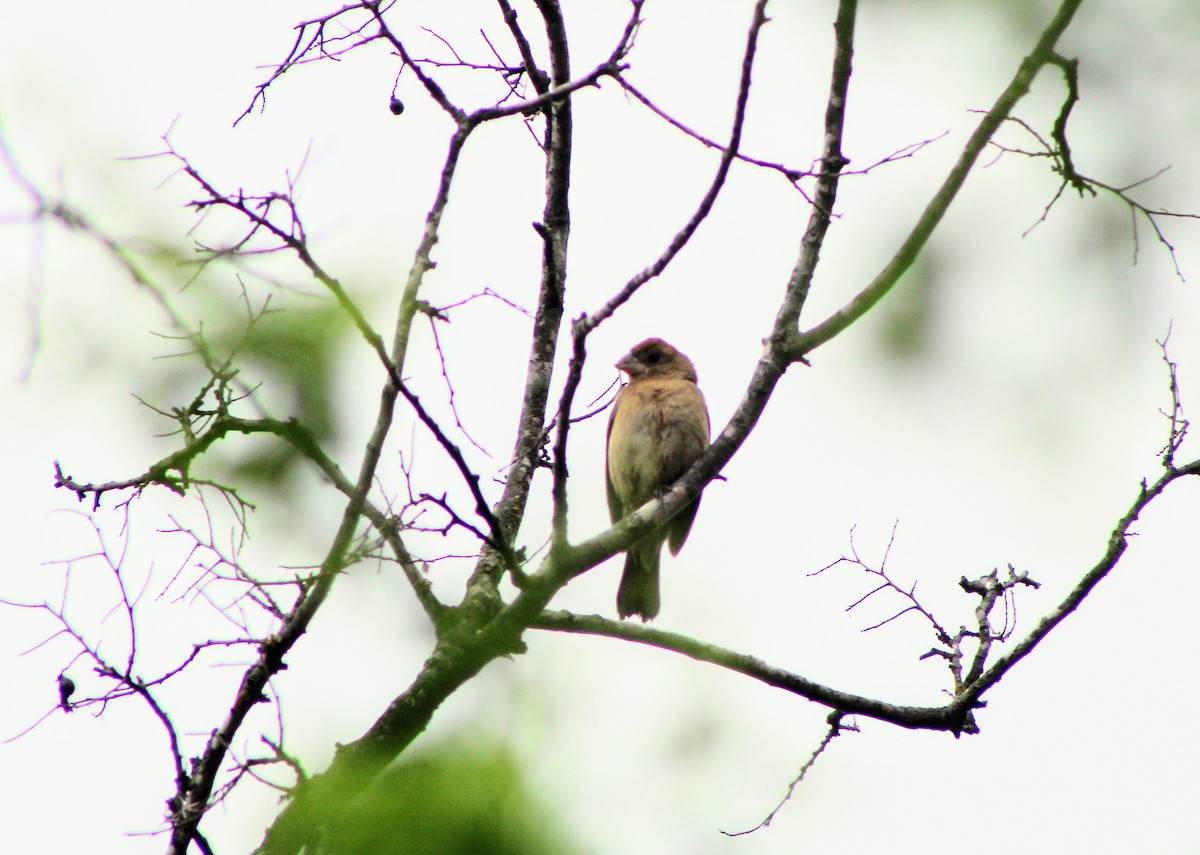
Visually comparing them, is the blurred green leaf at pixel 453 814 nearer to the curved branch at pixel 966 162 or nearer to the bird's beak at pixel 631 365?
the curved branch at pixel 966 162

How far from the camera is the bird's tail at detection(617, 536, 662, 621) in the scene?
8.34 m

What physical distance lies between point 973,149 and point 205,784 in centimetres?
366

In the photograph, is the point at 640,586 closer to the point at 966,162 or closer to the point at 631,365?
the point at 631,365

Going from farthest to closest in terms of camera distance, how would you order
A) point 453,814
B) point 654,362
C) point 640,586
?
1. point 654,362
2. point 640,586
3. point 453,814

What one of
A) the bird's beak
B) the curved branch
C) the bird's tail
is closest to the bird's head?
the bird's beak

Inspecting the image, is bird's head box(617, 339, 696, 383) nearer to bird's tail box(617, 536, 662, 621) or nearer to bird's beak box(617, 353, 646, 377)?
bird's beak box(617, 353, 646, 377)

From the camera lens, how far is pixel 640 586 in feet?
27.5

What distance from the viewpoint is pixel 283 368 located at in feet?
9.45

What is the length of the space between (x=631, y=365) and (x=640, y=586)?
175 cm

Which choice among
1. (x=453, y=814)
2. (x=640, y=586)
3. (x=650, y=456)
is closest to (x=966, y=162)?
(x=453, y=814)

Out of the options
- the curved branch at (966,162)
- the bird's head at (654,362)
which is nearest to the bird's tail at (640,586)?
the bird's head at (654,362)

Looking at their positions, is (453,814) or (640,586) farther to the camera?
(640,586)

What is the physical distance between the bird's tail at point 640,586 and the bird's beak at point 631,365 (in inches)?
56.2

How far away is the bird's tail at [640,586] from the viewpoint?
8.34m
